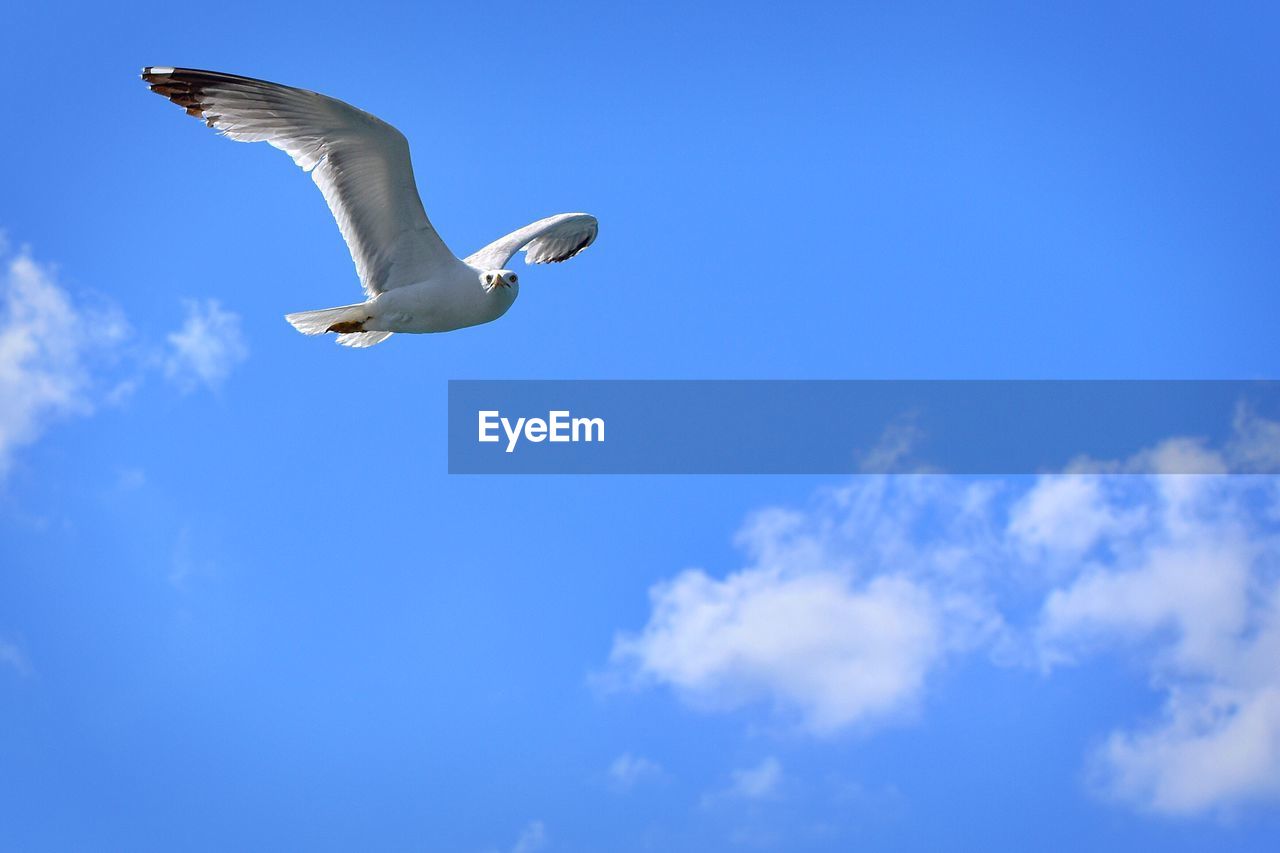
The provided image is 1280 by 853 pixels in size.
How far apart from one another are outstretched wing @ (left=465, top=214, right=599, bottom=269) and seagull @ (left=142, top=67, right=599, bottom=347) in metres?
1.14

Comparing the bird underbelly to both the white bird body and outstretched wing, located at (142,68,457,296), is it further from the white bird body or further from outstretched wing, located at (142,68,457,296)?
outstretched wing, located at (142,68,457,296)

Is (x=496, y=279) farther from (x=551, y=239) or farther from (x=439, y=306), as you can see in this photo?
(x=551, y=239)

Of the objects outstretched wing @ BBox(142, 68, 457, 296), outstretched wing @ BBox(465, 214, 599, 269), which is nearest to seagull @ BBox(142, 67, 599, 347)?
outstretched wing @ BBox(142, 68, 457, 296)

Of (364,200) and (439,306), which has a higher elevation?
(364,200)

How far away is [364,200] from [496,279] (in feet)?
4.10

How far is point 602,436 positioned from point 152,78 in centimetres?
501

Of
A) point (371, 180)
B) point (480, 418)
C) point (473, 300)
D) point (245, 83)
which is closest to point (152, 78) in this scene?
point (245, 83)

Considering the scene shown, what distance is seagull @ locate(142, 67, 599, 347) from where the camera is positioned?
11.4 metres

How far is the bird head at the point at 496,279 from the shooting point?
1170 centimetres

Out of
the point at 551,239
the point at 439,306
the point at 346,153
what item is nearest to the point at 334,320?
the point at 439,306

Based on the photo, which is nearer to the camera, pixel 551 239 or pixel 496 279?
pixel 496 279

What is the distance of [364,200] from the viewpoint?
1181 centimetres

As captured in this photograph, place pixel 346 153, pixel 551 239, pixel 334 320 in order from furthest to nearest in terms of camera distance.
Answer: pixel 551 239, pixel 334 320, pixel 346 153

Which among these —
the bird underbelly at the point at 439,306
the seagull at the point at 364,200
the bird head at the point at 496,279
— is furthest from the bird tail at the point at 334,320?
the bird head at the point at 496,279
